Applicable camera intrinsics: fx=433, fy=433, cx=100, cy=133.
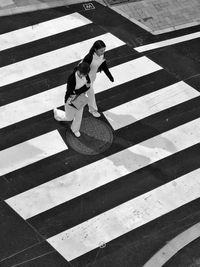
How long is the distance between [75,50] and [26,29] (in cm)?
168

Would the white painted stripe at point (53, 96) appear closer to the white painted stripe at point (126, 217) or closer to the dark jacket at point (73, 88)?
the dark jacket at point (73, 88)

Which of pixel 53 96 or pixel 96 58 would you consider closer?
pixel 96 58

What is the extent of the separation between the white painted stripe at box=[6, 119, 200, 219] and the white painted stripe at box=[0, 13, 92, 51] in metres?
4.68

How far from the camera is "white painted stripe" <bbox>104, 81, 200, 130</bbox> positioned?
36.7 ft

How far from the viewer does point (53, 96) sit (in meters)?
11.4

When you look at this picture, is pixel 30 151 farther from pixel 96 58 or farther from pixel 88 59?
pixel 96 58

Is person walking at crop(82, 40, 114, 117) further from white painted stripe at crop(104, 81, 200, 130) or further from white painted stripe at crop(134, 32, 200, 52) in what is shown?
white painted stripe at crop(134, 32, 200, 52)

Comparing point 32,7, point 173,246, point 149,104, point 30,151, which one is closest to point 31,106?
point 30,151

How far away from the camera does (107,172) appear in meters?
10.1

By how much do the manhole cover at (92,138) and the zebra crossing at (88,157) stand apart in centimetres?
16

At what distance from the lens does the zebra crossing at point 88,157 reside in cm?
928

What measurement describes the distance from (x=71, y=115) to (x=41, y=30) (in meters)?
4.15

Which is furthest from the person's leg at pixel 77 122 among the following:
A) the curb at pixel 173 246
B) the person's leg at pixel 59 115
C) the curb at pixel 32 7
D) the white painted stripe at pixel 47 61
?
the curb at pixel 32 7

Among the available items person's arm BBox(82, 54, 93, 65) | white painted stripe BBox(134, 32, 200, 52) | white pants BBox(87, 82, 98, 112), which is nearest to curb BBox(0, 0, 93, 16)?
white painted stripe BBox(134, 32, 200, 52)
